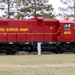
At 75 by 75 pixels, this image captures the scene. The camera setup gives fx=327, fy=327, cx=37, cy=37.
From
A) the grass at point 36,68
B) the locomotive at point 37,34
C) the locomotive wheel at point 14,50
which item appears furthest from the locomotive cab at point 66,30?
the grass at point 36,68

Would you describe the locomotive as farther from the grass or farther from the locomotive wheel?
the grass

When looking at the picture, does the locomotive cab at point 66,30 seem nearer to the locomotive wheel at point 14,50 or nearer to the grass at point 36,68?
the locomotive wheel at point 14,50

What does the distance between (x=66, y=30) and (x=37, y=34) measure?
9.91ft

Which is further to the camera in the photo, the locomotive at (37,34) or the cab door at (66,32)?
the cab door at (66,32)

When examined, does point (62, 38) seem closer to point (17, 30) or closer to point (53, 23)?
→ point (53, 23)

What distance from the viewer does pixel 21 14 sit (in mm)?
50250

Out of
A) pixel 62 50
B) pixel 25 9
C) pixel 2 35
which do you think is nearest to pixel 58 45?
pixel 62 50

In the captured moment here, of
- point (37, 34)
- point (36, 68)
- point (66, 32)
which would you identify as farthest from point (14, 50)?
point (36, 68)

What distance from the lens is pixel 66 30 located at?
110 feet

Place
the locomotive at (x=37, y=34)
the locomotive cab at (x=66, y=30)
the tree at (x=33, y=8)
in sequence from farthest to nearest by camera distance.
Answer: the tree at (x=33, y=8) < the locomotive cab at (x=66, y=30) < the locomotive at (x=37, y=34)

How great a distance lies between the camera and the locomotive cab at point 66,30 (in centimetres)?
3333

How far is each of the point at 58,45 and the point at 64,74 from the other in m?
18.7

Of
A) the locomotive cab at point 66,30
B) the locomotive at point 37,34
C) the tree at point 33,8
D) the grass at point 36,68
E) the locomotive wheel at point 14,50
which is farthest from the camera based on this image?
the tree at point 33,8

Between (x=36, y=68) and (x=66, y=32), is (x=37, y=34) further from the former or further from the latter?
(x=36, y=68)
